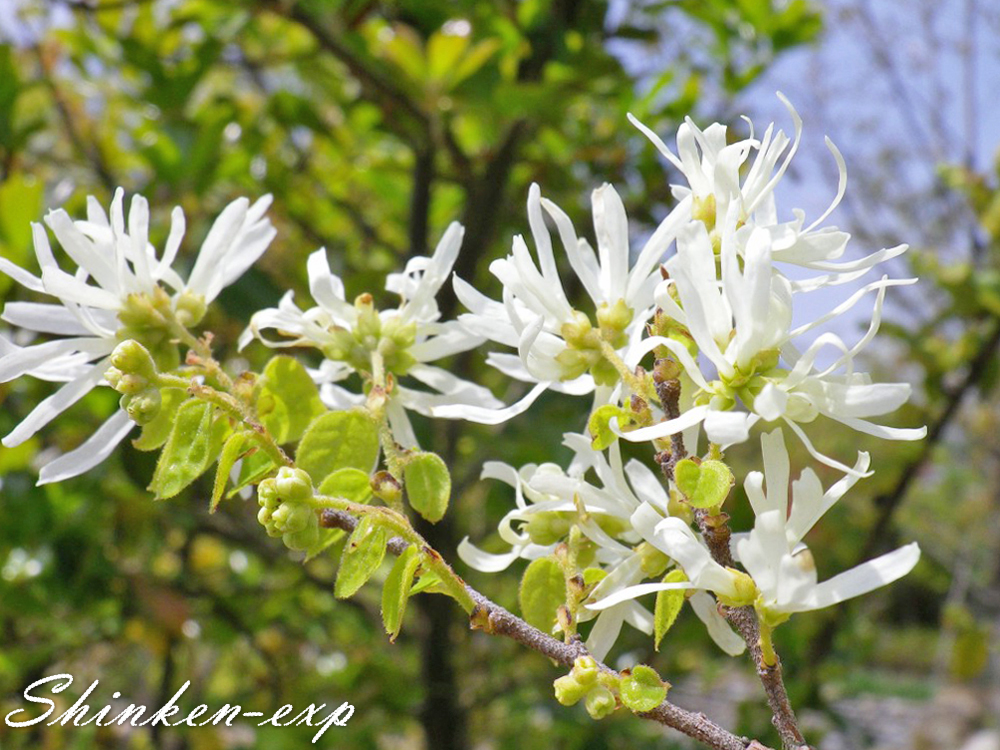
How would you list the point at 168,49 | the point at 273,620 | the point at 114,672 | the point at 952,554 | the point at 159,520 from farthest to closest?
1. the point at 952,554
2. the point at 114,672
3. the point at 273,620
4. the point at 168,49
5. the point at 159,520

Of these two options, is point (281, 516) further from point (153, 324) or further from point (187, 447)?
point (153, 324)

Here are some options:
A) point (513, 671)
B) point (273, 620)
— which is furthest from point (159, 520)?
point (513, 671)

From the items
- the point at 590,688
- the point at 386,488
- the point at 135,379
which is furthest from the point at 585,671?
the point at 135,379

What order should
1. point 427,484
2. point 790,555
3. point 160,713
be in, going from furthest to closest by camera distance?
point 160,713
point 427,484
point 790,555

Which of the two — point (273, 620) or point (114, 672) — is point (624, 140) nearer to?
point (273, 620)

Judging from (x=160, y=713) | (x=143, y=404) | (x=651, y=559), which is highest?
(x=143, y=404)

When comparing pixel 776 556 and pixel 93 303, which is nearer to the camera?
pixel 776 556

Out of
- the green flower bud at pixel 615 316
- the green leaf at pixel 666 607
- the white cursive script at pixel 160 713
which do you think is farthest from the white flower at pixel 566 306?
the white cursive script at pixel 160 713

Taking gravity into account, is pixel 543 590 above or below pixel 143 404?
below

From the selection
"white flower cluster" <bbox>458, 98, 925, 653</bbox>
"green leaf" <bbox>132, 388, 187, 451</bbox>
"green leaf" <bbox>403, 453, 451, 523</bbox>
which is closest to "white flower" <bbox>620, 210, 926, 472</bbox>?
"white flower cluster" <bbox>458, 98, 925, 653</bbox>
